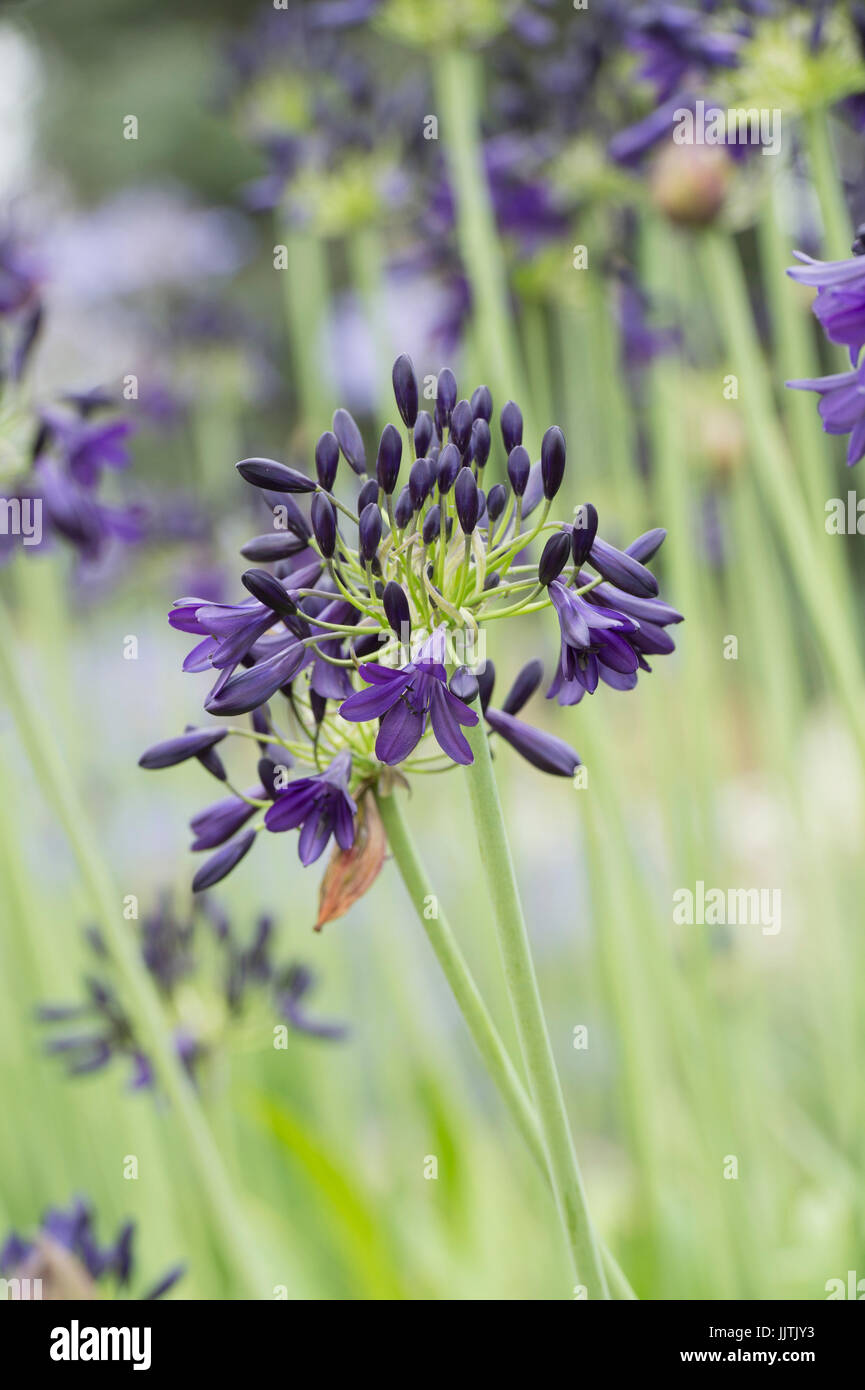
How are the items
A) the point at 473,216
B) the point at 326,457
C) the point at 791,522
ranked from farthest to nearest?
1. the point at 473,216
2. the point at 791,522
3. the point at 326,457

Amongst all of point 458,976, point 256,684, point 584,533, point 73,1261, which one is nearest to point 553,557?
point 584,533

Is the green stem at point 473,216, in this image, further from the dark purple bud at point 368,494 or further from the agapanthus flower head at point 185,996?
the dark purple bud at point 368,494

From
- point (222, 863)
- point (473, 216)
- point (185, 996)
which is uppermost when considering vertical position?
point (473, 216)

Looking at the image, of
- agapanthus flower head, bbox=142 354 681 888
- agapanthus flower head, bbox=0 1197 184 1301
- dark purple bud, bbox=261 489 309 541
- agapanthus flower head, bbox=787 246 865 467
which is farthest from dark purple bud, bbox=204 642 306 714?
agapanthus flower head, bbox=0 1197 184 1301

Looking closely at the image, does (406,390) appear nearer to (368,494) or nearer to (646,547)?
(368,494)

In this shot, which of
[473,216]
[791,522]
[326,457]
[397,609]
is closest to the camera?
[397,609]

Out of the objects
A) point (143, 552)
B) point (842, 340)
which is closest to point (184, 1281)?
point (842, 340)

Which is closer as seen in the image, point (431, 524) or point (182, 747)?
point (431, 524)
